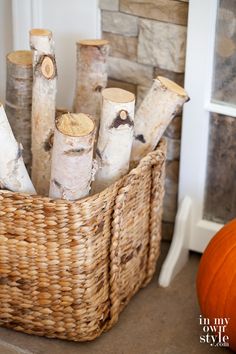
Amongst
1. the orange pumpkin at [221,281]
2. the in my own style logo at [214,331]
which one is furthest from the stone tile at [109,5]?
the in my own style logo at [214,331]

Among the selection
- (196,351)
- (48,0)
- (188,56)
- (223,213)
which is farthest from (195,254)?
(48,0)

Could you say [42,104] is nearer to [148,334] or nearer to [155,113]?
[155,113]

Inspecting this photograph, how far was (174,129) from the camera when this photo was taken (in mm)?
1712

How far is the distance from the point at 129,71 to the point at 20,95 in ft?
0.95

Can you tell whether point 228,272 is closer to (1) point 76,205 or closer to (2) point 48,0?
(1) point 76,205

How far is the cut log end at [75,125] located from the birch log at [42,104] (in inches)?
7.3

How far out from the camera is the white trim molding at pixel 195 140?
1558 mm

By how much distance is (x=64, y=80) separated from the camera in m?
1.78

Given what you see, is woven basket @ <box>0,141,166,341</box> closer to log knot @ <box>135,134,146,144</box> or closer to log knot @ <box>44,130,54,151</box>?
log knot @ <box>135,134,146,144</box>

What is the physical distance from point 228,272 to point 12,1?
0.83 m

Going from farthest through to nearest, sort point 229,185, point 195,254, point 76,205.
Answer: point 195,254 < point 229,185 < point 76,205

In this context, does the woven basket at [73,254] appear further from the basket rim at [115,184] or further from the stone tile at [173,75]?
the stone tile at [173,75]

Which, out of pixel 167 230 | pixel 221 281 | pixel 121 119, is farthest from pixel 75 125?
pixel 167 230

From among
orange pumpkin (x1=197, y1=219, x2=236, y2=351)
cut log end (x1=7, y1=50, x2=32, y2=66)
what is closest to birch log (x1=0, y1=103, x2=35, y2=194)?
cut log end (x1=7, y1=50, x2=32, y2=66)
